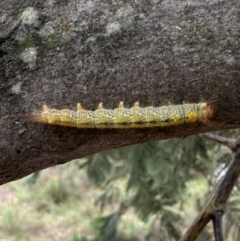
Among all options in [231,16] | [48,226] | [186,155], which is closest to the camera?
[231,16]

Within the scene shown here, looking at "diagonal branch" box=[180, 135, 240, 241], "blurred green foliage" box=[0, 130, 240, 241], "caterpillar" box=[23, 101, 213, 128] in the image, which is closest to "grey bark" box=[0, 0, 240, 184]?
"caterpillar" box=[23, 101, 213, 128]

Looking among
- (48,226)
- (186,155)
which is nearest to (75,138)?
(186,155)

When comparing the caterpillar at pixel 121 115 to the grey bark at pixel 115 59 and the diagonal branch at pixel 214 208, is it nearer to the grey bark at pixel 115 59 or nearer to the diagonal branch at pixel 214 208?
the grey bark at pixel 115 59

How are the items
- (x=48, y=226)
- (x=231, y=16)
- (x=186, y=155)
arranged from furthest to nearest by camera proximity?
(x=48, y=226) → (x=186, y=155) → (x=231, y=16)

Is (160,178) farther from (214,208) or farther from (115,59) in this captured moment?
(115,59)

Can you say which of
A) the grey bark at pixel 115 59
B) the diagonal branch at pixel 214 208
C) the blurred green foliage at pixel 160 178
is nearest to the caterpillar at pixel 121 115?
the grey bark at pixel 115 59

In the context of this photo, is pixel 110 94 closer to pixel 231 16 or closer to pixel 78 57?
pixel 78 57

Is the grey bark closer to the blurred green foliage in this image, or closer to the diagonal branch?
the diagonal branch

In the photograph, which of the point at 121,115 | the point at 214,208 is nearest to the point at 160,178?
the point at 214,208
